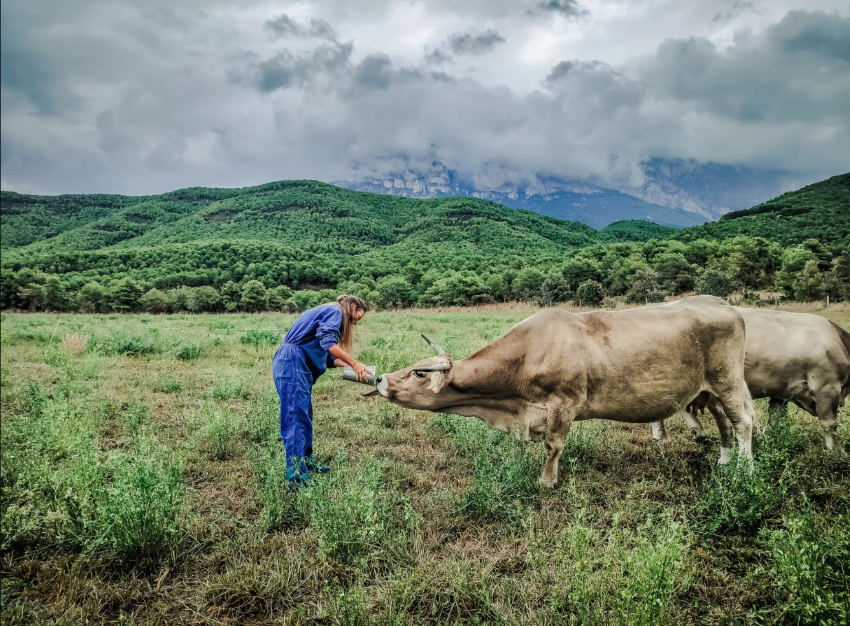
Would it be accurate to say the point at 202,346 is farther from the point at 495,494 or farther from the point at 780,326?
the point at 780,326

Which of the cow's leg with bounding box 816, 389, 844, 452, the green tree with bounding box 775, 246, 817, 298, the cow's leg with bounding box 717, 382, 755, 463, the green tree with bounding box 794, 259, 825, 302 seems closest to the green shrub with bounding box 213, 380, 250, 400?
the cow's leg with bounding box 717, 382, 755, 463

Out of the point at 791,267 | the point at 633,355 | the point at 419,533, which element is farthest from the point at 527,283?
the point at 419,533

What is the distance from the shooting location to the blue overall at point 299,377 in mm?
4852

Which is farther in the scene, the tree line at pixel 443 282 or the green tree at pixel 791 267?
the tree line at pixel 443 282

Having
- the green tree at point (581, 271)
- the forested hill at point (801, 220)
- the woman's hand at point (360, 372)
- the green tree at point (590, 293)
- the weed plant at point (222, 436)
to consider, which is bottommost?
the weed plant at point (222, 436)

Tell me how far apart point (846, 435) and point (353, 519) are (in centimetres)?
704

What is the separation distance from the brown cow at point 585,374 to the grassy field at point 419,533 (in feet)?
1.95

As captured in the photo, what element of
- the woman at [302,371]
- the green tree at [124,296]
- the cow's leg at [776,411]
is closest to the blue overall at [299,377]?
the woman at [302,371]

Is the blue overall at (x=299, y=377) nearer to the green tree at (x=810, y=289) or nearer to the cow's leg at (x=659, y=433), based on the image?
the cow's leg at (x=659, y=433)

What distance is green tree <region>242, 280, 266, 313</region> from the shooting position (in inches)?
2640

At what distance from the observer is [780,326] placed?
6438mm

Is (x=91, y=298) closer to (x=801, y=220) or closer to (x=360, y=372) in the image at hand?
(x=360, y=372)

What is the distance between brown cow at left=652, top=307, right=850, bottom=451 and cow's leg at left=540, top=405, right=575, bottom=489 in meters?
2.33

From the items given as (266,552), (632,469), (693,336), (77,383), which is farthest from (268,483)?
(77,383)
